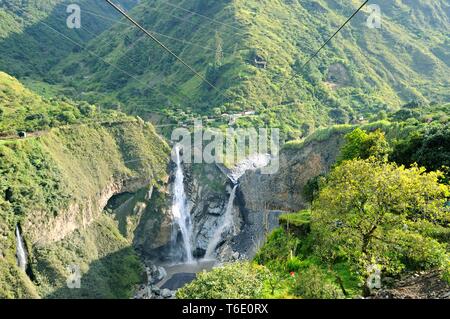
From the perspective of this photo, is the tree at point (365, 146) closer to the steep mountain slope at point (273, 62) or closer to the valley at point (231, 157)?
the valley at point (231, 157)

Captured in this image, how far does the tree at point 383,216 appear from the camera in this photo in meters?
12.8

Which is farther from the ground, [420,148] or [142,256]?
[420,148]

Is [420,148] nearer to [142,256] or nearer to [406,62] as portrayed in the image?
[142,256]

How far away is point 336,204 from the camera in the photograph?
13.9 m

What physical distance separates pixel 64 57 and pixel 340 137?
3236 inches

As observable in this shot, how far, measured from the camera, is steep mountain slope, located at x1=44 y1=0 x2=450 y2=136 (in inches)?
2670

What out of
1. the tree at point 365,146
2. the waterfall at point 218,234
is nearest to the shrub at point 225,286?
the tree at point 365,146

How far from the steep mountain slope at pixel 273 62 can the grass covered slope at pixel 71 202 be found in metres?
17.6

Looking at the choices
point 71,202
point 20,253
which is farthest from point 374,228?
point 71,202

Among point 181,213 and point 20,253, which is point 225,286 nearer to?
point 20,253

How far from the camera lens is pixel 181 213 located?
5097 cm

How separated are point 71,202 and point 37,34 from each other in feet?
272

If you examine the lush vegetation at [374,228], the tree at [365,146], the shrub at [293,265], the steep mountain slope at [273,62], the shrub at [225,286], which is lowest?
the shrub at [293,265]

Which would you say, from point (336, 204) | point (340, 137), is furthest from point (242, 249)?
point (336, 204)
